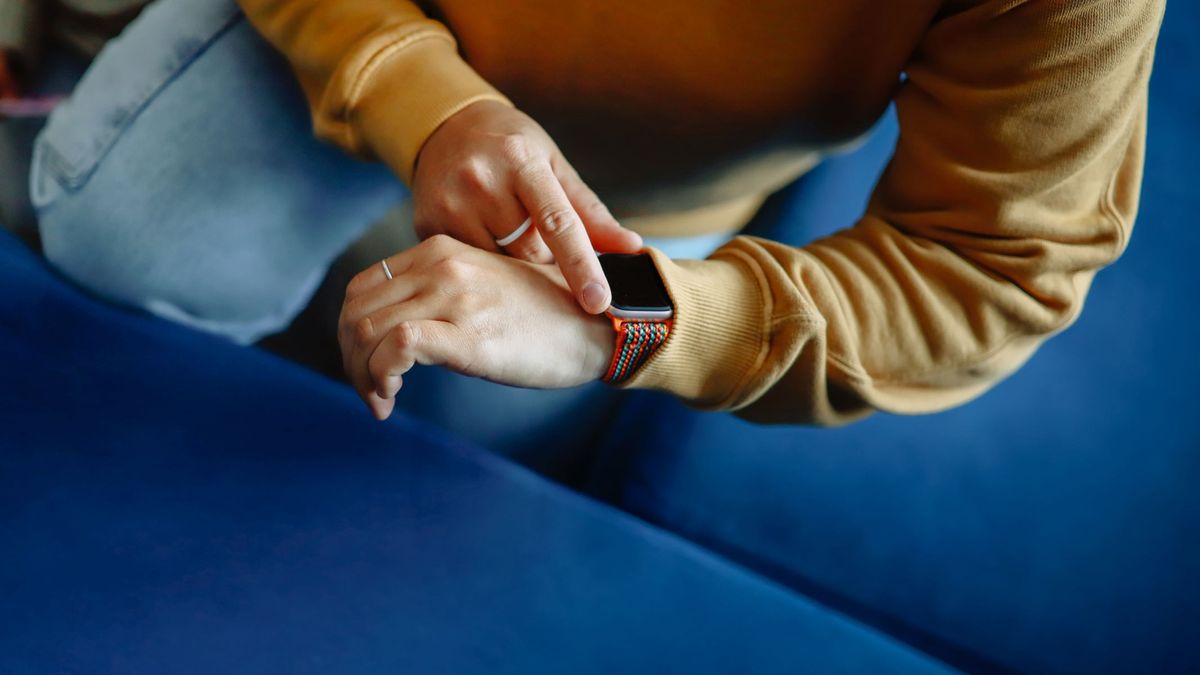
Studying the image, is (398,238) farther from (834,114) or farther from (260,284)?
(834,114)

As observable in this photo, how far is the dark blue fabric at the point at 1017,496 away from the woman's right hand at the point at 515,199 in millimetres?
461

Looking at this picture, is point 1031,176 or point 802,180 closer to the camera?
point 1031,176

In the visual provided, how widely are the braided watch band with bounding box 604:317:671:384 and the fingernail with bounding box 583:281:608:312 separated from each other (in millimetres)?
13

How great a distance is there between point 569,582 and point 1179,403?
721 mm

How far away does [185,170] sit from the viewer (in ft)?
2.57

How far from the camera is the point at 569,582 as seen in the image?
67cm

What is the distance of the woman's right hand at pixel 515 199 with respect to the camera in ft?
1.78

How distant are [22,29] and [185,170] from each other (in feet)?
1.18

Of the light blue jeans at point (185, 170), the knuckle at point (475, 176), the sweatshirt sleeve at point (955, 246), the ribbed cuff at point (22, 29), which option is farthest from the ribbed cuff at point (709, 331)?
the ribbed cuff at point (22, 29)

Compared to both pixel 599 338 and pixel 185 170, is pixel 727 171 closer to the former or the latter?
pixel 599 338

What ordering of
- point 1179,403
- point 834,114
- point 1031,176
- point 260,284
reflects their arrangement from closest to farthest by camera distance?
point 1031,176
point 834,114
point 260,284
point 1179,403

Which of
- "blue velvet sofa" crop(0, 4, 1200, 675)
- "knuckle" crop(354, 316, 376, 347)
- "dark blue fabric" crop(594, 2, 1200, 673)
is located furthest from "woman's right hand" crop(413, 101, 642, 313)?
"dark blue fabric" crop(594, 2, 1200, 673)

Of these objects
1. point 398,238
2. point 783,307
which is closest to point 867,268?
point 783,307

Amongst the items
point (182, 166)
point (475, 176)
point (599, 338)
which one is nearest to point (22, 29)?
point (182, 166)
